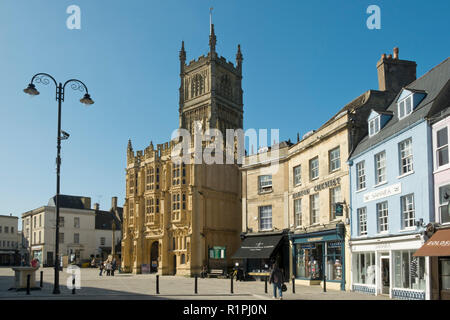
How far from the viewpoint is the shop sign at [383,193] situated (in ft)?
68.9

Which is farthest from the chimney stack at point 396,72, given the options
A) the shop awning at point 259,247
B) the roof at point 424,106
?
the shop awning at point 259,247

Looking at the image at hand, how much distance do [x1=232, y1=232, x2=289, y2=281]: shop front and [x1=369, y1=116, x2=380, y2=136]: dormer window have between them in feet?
35.5

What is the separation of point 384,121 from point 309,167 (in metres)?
7.23

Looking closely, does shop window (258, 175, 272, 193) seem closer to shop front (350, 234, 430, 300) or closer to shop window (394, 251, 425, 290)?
shop front (350, 234, 430, 300)

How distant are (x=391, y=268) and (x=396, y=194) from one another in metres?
3.26

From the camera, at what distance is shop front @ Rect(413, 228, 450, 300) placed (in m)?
17.3

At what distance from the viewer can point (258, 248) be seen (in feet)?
111

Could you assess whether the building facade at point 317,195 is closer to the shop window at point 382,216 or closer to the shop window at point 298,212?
the shop window at point 298,212

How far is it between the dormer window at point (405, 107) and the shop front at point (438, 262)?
20.7 ft

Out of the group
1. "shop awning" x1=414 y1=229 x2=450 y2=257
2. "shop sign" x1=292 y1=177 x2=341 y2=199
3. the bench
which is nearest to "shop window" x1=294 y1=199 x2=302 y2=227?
"shop sign" x1=292 y1=177 x2=341 y2=199
